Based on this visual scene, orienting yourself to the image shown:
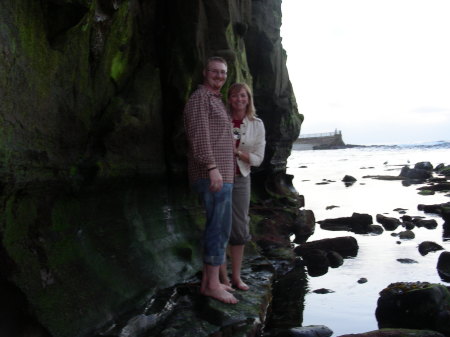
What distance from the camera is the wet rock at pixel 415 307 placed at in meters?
7.46

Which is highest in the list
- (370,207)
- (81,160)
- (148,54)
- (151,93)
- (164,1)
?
(164,1)

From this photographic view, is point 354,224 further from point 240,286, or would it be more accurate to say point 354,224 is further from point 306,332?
point 240,286

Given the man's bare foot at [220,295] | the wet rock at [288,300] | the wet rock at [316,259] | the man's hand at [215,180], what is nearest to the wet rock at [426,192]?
the wet rock at [316,259]

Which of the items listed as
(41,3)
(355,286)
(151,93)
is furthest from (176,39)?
(355,286)

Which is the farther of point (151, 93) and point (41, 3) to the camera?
point (151, 93)

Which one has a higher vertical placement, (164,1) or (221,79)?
(164,1)

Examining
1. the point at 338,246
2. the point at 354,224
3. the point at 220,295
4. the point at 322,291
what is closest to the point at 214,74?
the point at 220,295

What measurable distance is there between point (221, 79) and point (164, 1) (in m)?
3.27

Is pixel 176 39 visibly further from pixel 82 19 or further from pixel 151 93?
pixel 82 19

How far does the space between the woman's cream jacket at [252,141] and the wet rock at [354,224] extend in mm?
10395

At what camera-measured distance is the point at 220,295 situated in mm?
6023

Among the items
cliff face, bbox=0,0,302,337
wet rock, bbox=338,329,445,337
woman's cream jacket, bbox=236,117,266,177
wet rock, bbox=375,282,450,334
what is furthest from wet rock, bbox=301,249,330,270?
woman's cream jacket, bbox=236,117,266,177

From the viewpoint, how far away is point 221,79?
570cm

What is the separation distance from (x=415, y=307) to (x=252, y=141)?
13.5 feet
